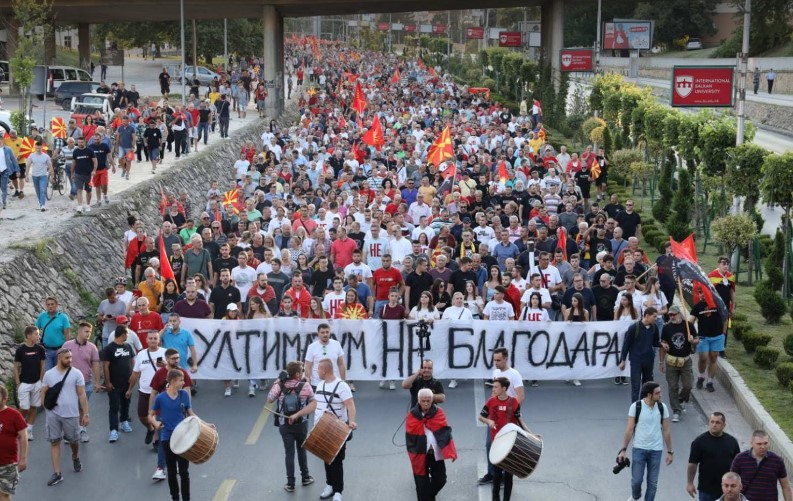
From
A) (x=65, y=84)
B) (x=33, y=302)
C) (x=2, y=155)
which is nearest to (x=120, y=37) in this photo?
(x=65, y=84)

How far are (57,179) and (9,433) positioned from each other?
50.0ft

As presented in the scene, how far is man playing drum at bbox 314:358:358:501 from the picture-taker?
38.1 ft

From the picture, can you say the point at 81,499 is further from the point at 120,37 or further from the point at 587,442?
the point at 120,37

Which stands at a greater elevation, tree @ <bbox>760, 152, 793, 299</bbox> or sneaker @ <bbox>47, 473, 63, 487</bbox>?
tree @ <bbox>760, 152, 793, 299</bbox>

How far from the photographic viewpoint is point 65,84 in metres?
48.5

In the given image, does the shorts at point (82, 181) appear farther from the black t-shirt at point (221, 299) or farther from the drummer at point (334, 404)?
the drummer at point (334, 404)

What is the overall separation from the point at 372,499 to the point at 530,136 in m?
23.8

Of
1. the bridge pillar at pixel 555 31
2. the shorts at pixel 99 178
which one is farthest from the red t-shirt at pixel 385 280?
the bridge pillar at pixel 555 31

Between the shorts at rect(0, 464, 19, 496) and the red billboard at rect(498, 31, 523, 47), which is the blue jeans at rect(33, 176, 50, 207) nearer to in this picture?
the shorts at rect(0, 464, 19, 496)

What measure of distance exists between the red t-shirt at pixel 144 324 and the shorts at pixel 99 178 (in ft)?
27.8

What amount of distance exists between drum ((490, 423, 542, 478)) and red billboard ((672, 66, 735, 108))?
58.3 ft

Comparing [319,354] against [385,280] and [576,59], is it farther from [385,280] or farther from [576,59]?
[576,59]

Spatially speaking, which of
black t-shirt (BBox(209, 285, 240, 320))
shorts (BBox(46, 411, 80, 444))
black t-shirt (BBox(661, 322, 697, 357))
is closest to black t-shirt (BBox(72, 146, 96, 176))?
black t-shirt (BBox(209, 285, 240, 320))

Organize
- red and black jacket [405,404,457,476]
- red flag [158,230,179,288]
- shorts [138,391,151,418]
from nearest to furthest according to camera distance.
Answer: red and black jacket [405,404,457,476] → shorts [138,391,151,418] → red flag [158,230,179,288]
